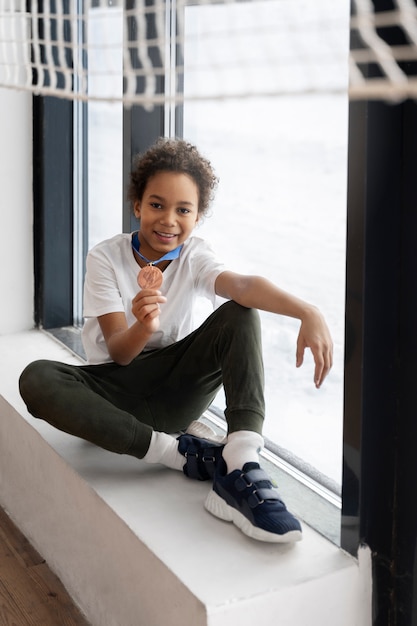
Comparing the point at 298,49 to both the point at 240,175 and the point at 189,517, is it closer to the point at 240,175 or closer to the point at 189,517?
the point at 240,175

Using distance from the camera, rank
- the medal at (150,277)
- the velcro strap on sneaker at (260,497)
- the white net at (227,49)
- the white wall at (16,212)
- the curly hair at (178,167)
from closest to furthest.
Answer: the white net at (227,49) < the velcro strap on sneaker at (260,497) < the medal at (150,277) < the curly hair at (178,167) < the white wall at (16,212)

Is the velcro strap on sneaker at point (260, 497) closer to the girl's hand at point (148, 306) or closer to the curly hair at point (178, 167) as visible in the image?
the girl's hand at point (148, 306)

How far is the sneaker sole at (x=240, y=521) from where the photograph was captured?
137 centimetres

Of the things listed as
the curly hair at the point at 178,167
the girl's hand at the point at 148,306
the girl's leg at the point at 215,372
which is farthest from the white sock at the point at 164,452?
the curly hair at the point at 178,167

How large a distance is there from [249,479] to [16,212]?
1.45 metres

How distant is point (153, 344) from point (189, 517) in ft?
1.43

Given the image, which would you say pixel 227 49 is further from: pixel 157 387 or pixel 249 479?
pixel 249 479

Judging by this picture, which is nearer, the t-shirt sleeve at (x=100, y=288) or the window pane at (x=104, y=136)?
the t-shirt sleeve at (x=100, y=288)

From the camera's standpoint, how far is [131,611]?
4.88ft

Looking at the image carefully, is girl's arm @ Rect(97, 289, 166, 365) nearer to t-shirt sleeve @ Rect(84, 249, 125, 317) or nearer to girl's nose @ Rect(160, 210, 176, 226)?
t-shirt sleeve @ Rect(84, 249, 125, 317)

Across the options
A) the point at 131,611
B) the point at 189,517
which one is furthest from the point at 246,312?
the point at 131,611

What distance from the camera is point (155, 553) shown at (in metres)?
1.36

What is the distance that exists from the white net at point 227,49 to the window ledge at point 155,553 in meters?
0.69

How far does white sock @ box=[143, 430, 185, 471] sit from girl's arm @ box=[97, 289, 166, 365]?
0.55ft
